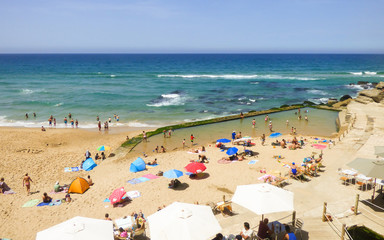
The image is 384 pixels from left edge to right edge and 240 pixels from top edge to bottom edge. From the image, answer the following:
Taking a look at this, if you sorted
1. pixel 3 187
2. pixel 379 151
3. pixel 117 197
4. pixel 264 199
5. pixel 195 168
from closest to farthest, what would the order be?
pixel 264 199 → pixel 379 151 → pixel 117 197 → pixel 3 187 → pixel 195 168

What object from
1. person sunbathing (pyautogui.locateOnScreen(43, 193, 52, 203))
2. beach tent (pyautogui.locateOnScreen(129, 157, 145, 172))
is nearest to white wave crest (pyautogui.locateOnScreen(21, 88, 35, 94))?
beach tent (pyautogui.locateOnScreen(129, 157, 145, 172))

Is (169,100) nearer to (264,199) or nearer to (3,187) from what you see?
(3,187)

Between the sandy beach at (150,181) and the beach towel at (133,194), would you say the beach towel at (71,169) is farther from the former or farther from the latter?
the beach towel at (133,194)

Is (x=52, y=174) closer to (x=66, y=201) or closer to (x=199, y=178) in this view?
(x=66, y=201)

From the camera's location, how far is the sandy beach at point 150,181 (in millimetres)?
12523

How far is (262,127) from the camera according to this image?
2941cm

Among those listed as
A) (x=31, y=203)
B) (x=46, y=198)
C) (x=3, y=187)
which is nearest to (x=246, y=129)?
(x=46, y=198)

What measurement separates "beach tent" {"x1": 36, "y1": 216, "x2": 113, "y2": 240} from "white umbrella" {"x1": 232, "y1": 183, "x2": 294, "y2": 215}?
15.4 ft

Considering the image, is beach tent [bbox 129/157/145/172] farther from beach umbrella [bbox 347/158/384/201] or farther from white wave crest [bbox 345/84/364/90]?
white wave crest [bbox 345/84/364/90]

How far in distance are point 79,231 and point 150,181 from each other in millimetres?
8067

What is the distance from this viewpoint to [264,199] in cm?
945

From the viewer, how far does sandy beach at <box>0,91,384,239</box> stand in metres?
12.5

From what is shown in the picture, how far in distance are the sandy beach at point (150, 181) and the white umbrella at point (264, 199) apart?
1502 mm

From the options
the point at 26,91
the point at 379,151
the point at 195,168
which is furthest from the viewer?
the point at 26,91
